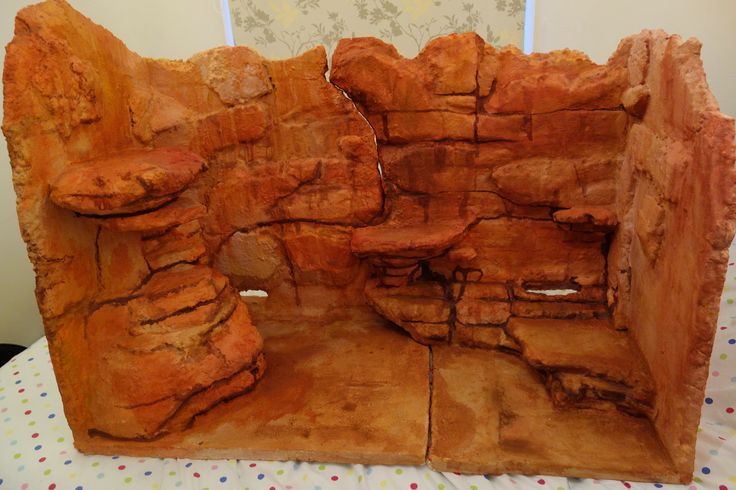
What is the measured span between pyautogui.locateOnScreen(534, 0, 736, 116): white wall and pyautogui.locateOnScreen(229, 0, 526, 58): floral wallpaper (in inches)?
9.4

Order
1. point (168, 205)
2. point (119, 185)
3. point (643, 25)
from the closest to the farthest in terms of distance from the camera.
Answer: point (119, 185) < point (168, 205) < point (643, 25)

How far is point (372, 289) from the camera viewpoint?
2.54 m

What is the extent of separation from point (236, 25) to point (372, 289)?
94.3 inches

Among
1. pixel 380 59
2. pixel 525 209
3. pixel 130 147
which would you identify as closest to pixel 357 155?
pixel 380 59

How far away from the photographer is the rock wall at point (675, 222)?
4.81ft

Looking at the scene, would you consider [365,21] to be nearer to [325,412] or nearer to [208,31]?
[208,31]

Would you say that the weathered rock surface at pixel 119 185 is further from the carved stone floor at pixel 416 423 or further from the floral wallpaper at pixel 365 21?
the floral wallpaper at pixel 365 21

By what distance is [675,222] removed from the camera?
1.70 m

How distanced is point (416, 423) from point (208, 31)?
3113mm

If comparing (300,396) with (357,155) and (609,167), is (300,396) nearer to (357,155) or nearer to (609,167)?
(357,155)

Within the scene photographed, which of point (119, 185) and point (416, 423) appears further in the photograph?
point (416, 423)

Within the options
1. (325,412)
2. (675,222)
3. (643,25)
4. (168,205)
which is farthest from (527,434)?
(643,25)

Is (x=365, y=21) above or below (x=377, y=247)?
above

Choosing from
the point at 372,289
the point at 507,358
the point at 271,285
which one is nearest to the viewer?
the point at 507,358
